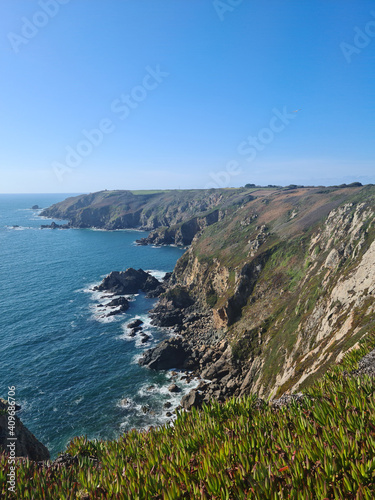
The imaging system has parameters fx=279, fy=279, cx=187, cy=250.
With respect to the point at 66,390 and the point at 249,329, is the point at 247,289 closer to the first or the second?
the point at 249,329

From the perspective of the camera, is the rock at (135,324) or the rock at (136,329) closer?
the rock at (136,329)

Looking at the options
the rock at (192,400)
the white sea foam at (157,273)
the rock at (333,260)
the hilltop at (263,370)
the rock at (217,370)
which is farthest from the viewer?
the white sea foam at (157,273)

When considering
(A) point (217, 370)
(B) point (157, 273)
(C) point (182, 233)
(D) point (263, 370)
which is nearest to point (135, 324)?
(A) point (217, 370)

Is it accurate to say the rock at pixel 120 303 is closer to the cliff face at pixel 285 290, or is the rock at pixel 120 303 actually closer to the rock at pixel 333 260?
the cliff face at pixel 285 290

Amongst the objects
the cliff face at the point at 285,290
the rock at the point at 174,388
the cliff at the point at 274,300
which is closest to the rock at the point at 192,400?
the cliff at the point at 274,300

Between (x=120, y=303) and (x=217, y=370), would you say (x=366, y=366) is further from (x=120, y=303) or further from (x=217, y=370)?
(x=120, y=303)

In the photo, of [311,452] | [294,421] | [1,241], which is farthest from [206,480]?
[1,241]

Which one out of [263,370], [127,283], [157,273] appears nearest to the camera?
[263,370]
